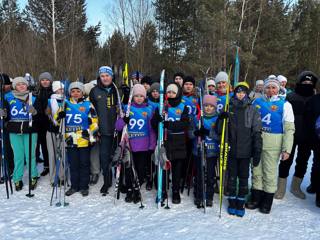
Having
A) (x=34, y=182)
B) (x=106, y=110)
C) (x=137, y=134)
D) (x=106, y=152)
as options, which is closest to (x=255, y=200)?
(x=137, y=134)

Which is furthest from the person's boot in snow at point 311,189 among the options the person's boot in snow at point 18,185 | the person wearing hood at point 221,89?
the person's boot in snow at point 18,185

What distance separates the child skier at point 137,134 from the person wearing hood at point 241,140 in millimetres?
1219

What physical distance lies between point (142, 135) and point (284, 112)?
223 cm

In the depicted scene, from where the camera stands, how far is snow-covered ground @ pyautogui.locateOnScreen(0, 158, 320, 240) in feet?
12.7

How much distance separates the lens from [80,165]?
5.23 meters

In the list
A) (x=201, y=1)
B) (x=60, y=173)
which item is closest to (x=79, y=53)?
(x=201, y=1)

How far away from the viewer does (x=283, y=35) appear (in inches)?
948

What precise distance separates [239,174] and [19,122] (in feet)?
12.6

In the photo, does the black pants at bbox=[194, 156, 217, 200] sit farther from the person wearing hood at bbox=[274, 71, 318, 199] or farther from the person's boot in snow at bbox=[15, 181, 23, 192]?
the person's boot in snow at bbox=[15, 181, 23, 192]

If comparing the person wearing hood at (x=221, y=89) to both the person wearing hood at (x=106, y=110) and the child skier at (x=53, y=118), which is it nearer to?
the person wearing hood at (x=106, y=110)

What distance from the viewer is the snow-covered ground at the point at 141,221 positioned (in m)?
3.88

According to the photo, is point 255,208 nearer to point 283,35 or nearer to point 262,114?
point 262,114

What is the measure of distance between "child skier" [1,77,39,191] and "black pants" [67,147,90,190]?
2.70 feet

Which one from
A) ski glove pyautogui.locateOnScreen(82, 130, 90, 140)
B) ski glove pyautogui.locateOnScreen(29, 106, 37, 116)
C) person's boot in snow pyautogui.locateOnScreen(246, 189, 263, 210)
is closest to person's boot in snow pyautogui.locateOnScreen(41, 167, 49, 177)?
ski glove pyautogui.locateOnScreen(29, 106, 37, 116)
